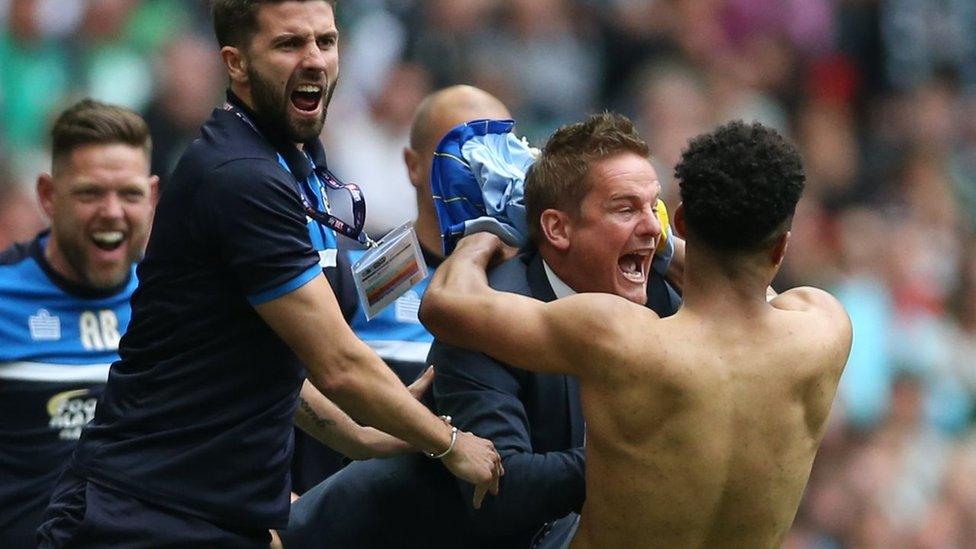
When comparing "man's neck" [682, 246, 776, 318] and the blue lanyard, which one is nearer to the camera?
"man's neck" [682, 246, 776, 318]

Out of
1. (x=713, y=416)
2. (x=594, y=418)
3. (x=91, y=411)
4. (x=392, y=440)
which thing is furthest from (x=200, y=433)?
(x=91, y=411)

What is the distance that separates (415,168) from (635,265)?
7.15 feet

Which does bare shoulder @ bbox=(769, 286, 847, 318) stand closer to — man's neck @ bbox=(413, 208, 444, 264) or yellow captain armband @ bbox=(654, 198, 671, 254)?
yellow captain armband @ bbox=(654, 198, 671, 254)

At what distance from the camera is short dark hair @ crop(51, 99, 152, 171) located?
586cm

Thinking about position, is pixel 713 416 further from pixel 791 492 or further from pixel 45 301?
pixel 45 301

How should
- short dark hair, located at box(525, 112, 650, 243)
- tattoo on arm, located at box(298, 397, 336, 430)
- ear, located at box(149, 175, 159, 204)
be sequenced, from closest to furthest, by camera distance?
short dark hair, located at box(525, 112, 650, 243)
tattoo on arm, located at box(298, 397, 336, 430)
ear, located at box(149, 175, 159, 204)

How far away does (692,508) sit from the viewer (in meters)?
3.79

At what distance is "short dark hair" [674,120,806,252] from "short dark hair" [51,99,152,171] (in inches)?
106

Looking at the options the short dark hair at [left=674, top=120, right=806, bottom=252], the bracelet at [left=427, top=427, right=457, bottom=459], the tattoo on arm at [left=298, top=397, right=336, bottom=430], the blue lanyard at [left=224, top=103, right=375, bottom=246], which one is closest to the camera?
the short dark hair at [left=674, top=120, right=806, bottom=252]

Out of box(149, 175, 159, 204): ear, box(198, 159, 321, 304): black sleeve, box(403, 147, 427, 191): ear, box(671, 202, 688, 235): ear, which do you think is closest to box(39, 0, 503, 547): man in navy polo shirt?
box(198, 159, 321, 304): black sleeve

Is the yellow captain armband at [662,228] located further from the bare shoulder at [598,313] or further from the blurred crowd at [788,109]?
the blurred crowd at [788,109]

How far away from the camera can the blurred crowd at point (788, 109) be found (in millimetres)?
8078

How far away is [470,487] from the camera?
4.00 m

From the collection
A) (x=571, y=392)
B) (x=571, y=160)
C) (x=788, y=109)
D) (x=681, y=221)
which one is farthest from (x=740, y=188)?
(x=788, y=109)
